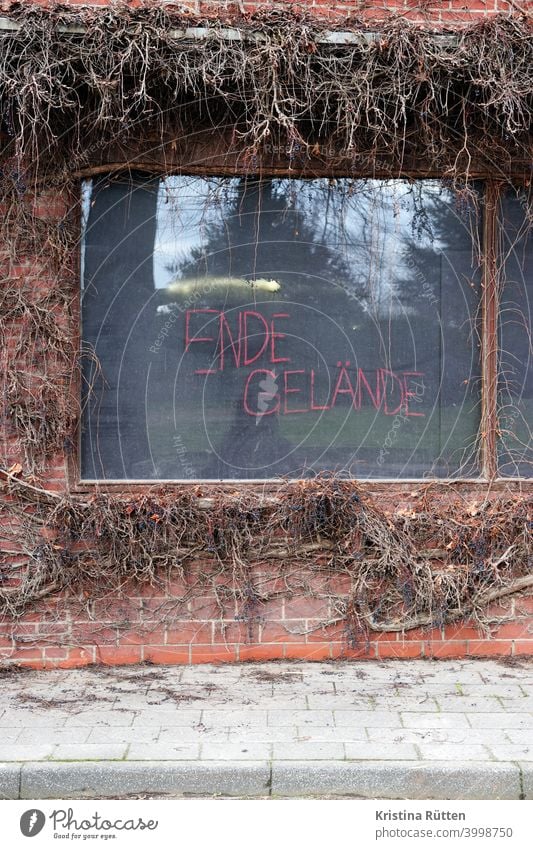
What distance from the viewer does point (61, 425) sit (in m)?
5.60

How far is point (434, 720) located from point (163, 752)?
144 cm

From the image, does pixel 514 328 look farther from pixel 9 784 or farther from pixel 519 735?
pixel 9 784

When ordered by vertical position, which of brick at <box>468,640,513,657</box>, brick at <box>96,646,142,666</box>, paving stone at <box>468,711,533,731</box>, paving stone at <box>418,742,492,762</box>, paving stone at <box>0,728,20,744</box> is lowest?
paving stone at <box>0,728,20,744</box>

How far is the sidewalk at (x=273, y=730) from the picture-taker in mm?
4039

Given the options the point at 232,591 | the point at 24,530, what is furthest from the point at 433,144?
the point at 24,530

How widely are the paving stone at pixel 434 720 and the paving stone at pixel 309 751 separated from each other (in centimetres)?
51

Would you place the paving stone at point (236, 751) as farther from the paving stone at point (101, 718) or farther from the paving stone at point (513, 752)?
the paving stone at point (513, 752)

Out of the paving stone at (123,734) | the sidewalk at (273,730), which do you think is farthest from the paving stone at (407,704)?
the paving stone at (123,734)

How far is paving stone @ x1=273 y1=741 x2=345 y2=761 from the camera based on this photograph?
13.6 feet

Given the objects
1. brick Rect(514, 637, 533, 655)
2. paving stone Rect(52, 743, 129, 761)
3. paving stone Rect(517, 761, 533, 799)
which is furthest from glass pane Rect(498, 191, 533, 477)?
paving stone Rect(52, 743, 129, 761)

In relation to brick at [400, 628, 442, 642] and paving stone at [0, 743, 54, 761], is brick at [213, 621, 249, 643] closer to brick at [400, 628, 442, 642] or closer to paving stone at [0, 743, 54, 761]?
brick at [400, 628, 442, 642]

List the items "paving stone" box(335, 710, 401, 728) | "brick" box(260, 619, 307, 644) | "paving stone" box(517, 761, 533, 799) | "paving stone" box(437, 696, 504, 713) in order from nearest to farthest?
"paving stone" box(517, 761, 533, 799), "paving stone" box(335, 710, 401, 728), "paving stone" box(437, 696, 504, 713), "brick" box(260, 619, 307, 644)

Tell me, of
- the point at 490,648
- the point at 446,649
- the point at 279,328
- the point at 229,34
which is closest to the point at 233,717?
the point at 446,649

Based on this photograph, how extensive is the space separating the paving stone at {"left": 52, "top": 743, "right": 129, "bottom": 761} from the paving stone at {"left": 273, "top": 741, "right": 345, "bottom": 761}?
2.44ft
